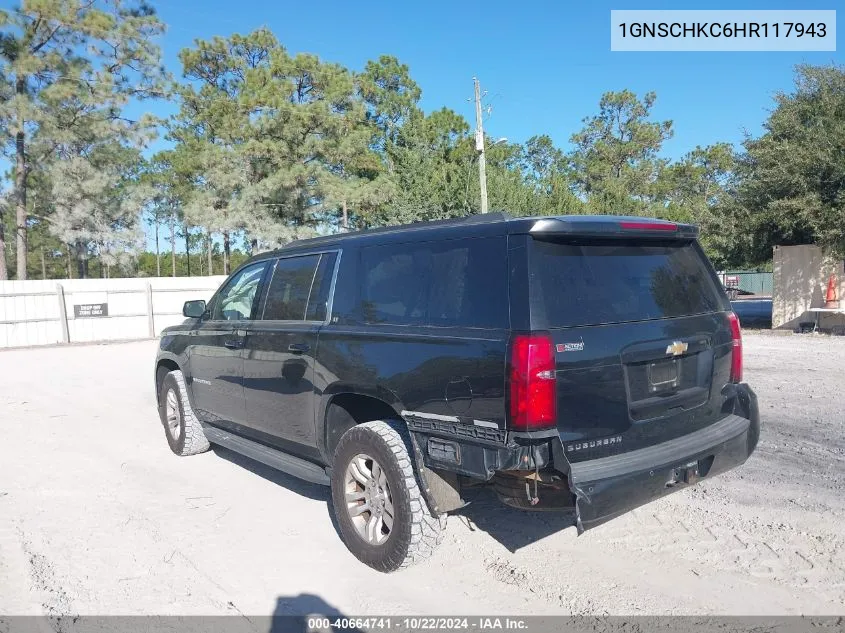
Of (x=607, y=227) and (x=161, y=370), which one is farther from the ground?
(x=607, y=227)

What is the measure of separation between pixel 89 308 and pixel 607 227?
73.0 ft

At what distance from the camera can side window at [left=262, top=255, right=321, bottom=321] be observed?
185 inches

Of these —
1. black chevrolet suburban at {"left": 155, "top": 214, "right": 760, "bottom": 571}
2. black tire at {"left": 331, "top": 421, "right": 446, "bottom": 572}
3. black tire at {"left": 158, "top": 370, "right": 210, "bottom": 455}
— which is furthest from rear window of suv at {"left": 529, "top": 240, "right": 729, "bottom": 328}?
black tire at {"left": 158, "top": 370, "right": 210, "bottom": 455}

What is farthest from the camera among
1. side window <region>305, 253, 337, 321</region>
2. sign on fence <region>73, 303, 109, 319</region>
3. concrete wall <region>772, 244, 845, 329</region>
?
sign on fence <region>73, 303, 109, 319</region>

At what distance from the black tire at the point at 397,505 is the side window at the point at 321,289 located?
0.92 meters

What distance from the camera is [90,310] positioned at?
2214 centimetres

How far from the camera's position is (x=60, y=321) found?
21.6m

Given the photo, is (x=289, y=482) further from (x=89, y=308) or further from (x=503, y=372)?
(x=89, y=308)

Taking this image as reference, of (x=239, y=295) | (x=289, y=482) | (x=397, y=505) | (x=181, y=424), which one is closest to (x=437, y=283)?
(x=397, y=505)

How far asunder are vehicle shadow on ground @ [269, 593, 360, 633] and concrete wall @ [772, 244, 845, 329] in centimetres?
1604

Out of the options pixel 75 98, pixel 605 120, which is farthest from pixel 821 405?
pixel 605 120

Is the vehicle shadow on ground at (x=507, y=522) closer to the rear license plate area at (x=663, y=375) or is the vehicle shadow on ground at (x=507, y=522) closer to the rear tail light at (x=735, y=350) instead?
the rear license plate area at (x=663, y=375)

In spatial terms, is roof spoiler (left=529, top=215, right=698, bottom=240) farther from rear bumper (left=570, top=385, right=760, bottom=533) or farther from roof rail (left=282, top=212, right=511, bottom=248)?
rear bumper (left=570, top=385, right=760, bottom=533)

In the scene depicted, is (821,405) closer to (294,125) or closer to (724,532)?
(724,532)
